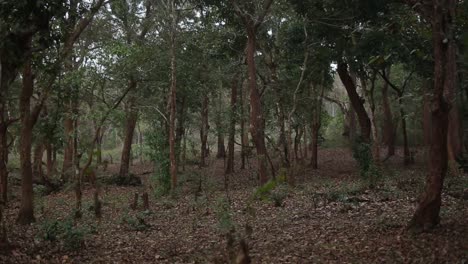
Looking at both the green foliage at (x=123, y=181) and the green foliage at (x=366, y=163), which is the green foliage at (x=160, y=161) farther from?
the green foliage at (x=366, y=163)

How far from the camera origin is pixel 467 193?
12383mm

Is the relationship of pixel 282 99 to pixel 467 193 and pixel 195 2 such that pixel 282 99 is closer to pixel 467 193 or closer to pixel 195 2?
pixel 195 2

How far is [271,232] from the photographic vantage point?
10906 mm

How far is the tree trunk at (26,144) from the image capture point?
1194 centimetres

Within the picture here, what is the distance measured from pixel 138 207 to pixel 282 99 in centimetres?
1047

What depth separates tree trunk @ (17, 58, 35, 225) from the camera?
11.9 m

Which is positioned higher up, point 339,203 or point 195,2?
point 195,2

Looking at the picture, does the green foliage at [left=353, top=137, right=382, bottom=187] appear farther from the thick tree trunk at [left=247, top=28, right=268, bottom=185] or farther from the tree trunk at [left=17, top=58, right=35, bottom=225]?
the tree trunk at [left=17, top=58, right=35, bottom=225]

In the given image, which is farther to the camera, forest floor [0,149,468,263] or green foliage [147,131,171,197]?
green foliage [147,131,171,197]

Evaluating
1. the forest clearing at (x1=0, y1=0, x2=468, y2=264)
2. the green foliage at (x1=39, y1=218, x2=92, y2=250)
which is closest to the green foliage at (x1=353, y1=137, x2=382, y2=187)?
the forest clearing at (x1=0, y1=0, x2=468, y2=264)

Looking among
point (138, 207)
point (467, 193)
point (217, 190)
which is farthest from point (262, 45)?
point (467, 193)

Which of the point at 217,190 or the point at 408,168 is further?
the point at 408,168

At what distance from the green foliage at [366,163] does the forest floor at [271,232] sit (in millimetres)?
Result: 570

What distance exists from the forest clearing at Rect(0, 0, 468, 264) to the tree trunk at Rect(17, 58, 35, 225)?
0.12 feet
